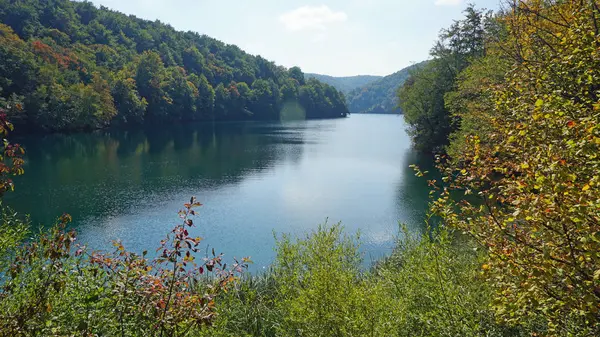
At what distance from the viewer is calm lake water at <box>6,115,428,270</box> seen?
20047 millimetres

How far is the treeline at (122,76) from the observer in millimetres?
57719

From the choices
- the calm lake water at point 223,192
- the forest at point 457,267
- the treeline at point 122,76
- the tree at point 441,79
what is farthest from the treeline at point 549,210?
the treeline at point 122,76

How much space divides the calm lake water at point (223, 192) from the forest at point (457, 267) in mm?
3835

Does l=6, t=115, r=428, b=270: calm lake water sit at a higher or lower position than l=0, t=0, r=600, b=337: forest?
lower

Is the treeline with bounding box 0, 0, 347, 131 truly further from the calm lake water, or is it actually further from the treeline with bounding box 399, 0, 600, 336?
the treeline with bounding box 399, 0, 600, 336

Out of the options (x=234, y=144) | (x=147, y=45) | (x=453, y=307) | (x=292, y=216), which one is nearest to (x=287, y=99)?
(x=147, y=45)

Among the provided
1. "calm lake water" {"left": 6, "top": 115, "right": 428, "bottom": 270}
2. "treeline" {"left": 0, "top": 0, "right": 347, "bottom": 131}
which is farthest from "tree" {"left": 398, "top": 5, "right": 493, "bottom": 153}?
"treeline" {"left": 0, "top": 0, "right": 347, "bottom": 131}

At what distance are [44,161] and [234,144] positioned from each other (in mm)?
23988

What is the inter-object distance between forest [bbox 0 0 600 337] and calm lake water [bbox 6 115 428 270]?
383cm

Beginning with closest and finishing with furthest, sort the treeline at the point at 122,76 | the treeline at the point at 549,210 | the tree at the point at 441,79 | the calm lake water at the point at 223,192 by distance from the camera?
the treeline at the point at 549,210, the calm lake water at the point at 223,192, the tree at the point at 441,79, the treeline at the point at 122,76

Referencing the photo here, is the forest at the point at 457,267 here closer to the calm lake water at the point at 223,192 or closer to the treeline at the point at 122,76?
the calm lake water at the point at 223,192

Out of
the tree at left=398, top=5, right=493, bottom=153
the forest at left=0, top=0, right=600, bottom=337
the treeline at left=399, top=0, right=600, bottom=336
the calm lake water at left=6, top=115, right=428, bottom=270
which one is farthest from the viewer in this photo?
the tree at left=398, top=5, right=493, bottom=153

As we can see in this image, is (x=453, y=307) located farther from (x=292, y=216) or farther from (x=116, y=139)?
(x=116, y=139)

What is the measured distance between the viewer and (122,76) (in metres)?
81.2
